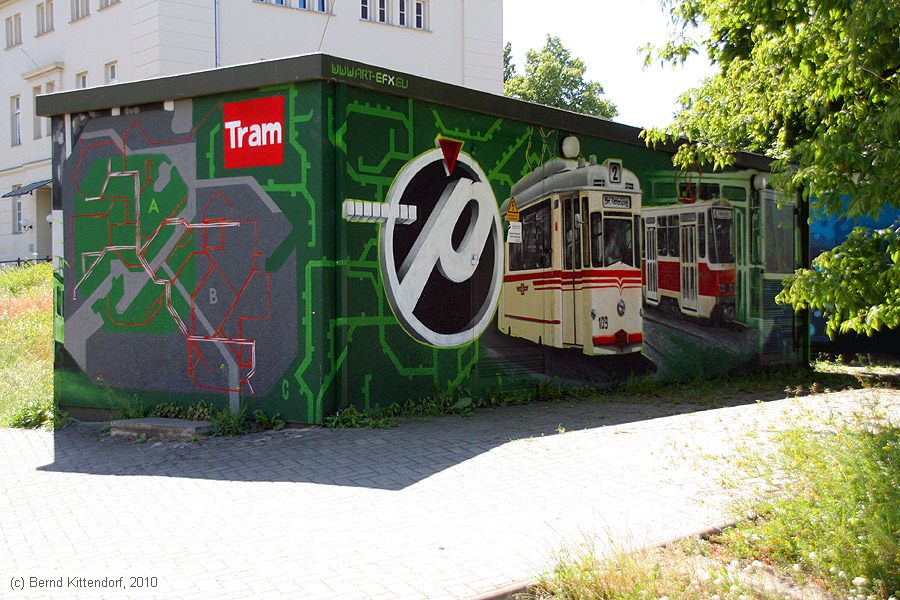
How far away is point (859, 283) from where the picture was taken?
19.3 feet

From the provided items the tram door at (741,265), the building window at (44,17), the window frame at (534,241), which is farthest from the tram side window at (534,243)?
the building window at (44,17)

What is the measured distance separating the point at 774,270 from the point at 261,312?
9.63 metres

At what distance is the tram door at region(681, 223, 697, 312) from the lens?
13430mm

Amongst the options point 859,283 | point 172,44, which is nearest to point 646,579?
point 859,283

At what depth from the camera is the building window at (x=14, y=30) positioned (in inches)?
1409

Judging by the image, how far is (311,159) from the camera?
29.2ft

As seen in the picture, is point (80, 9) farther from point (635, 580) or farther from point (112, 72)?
point (635, 580)

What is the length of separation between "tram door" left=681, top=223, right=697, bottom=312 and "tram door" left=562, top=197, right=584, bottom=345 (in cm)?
250

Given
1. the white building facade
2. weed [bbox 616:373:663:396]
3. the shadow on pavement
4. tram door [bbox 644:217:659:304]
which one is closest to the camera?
the shadow on pavement

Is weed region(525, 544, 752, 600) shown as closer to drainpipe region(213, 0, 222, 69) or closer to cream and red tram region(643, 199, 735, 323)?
cream and red tram region(643, 199, 735, 323)

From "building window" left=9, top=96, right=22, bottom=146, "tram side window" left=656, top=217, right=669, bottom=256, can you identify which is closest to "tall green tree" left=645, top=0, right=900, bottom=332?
"tram side window" left=656, top=217, right=669, bottom=256

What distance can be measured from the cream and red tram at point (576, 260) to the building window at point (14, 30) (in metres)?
31.9

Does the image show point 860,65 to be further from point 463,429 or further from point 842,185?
point 463,429

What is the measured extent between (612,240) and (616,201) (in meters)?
0.57
